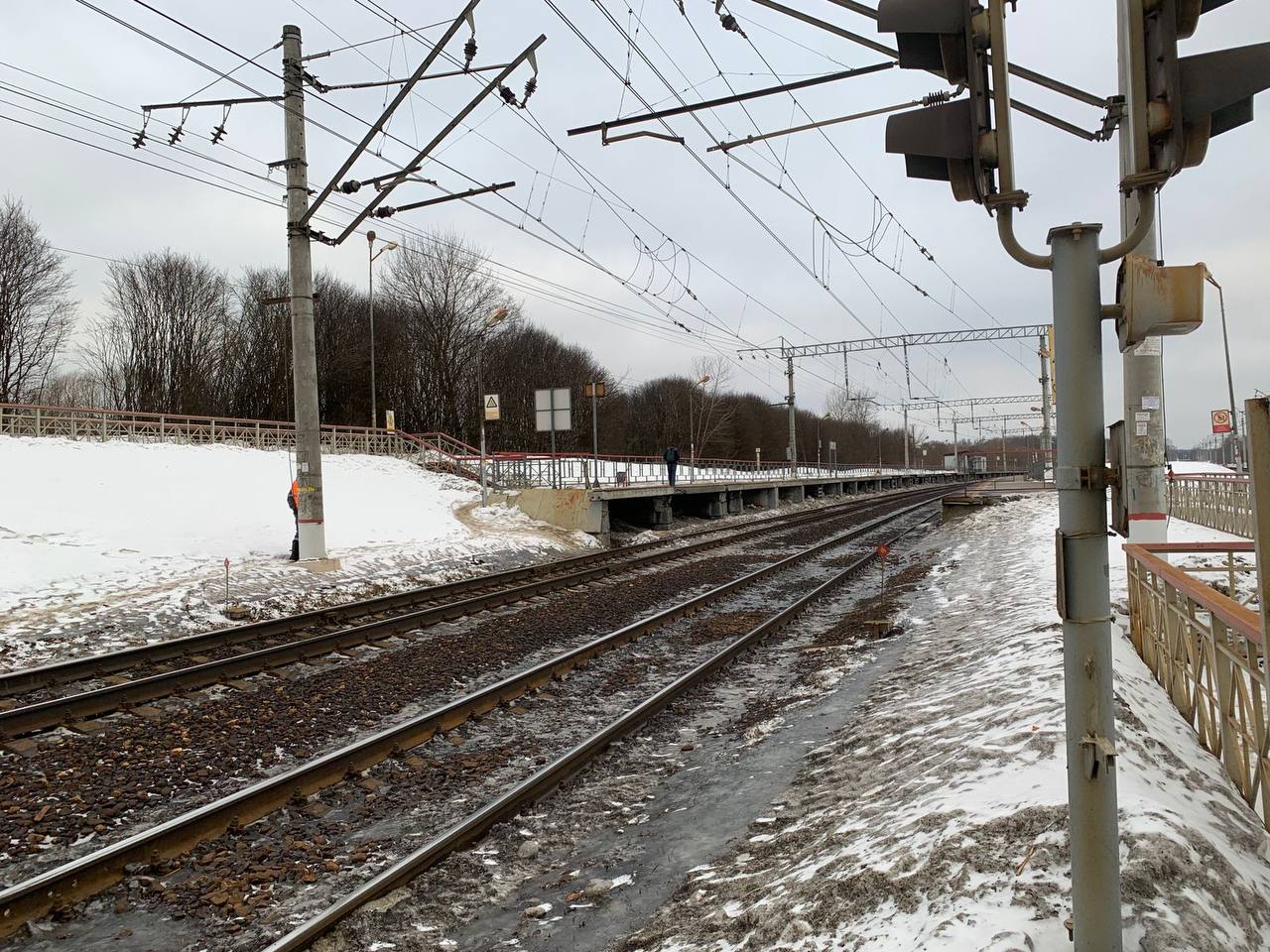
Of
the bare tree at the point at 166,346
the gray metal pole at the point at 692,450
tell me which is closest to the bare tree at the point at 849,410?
the gray metal pole at the point at 692,450

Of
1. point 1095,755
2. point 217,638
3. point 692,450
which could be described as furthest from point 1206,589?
point 692,450

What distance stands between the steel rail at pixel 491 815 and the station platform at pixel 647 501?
555 inches

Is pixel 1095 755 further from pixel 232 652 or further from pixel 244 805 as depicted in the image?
pixel 232 652

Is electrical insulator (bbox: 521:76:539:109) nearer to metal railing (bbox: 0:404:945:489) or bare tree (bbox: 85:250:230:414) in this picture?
metal railing (bbox: 0:404:945:489)

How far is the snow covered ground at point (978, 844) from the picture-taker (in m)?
3.08

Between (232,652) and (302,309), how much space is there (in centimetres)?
678

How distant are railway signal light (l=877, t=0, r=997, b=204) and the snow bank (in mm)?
12309

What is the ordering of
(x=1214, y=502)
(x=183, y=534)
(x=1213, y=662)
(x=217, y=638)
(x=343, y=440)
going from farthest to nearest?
(x=343, y=440) → (x=1214, y=502) → (x=183, y=534) → (x=217, y=638) → (x=1213, y=662)

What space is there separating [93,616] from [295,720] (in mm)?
5185

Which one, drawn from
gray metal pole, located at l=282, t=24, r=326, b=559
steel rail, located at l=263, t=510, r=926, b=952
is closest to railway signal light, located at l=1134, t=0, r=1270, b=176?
steel rail, located at l=263, t=510, r=926, b=952

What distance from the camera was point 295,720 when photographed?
23.7ft

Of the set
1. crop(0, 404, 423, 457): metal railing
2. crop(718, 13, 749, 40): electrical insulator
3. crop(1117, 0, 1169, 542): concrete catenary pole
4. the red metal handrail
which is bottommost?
the red metal handrail

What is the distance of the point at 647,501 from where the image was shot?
29891 mm

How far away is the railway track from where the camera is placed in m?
7.29
